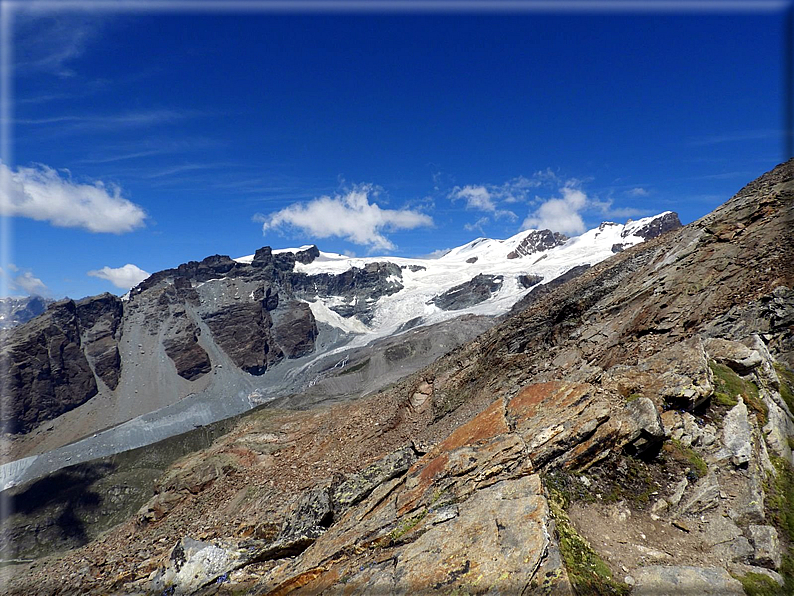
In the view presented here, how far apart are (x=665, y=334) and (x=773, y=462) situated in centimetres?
934

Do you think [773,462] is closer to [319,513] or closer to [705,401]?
[705,401]

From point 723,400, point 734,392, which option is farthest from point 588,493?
point 734,392

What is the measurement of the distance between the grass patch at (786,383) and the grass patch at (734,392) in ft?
3.23

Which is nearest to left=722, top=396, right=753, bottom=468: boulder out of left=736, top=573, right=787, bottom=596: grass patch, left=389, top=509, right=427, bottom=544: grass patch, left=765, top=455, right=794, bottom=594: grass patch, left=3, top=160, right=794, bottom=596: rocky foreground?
left=3, top=160, right=794, bottom=596: rocky foreground

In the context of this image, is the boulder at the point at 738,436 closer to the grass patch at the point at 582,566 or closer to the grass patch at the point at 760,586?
the grass patch at the point at 760,586

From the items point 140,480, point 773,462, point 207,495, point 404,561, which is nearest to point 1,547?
point 140,480

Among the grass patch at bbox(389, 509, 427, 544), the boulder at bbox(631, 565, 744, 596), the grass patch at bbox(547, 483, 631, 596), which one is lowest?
the boulder at bbox(631, 565, 744, 596)

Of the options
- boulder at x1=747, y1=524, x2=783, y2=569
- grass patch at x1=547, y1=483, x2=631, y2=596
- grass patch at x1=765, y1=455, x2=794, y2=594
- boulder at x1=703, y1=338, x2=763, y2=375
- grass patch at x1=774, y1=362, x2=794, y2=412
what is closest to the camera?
grass patch at x1=547, y1=483, x2=631, y2=596

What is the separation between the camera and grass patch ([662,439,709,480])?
7938 mm

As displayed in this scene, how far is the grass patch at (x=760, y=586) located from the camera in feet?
17.7

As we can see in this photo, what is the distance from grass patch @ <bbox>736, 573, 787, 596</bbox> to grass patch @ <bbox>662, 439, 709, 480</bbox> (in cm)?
238

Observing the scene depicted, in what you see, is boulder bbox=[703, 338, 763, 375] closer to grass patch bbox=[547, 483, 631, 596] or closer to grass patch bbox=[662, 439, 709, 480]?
grass patch bbox=[662, 439, 709, 480]

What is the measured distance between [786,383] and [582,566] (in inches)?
366

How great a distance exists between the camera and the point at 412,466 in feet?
36.4
